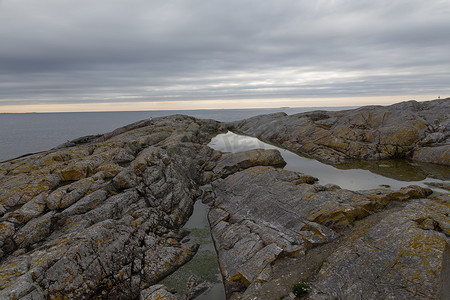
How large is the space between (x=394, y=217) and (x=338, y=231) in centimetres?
384

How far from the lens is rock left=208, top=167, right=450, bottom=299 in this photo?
12086 millimetres

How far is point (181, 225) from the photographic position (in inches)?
926

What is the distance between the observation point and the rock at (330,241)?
476 inches

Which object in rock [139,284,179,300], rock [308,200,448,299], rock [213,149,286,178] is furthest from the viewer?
rock [213,149,286,178]

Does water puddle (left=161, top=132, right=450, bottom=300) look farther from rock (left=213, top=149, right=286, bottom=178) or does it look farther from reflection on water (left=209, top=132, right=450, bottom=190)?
rock (left=213, top=149, right=286, bottom=178)

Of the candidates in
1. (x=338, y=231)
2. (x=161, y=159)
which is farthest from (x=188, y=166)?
(x=338, y=231)

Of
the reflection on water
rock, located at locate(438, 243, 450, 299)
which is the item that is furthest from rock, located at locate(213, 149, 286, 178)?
rock, located at locate(438, 243, 450, 299)

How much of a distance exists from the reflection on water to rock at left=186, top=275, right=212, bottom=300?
2018 centimetres

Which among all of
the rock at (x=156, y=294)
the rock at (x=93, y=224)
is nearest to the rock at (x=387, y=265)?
the rock at (x=156, y=294)

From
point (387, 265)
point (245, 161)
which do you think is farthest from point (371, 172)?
point (387, 265)

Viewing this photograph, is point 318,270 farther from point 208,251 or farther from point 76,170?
point 76,170

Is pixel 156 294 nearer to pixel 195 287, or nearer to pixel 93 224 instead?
pixel 195 287

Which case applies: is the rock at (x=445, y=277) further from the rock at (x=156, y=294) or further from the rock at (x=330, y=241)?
the rock at (x=156, y=294)

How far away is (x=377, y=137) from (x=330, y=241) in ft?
117
